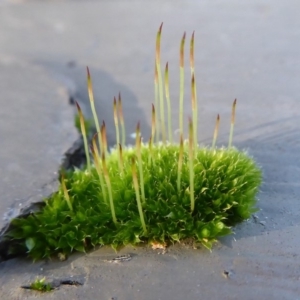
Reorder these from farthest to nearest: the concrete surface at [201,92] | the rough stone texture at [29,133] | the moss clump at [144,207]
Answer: the rough stone texture at [29,133] < the moss clump at [144,207] < the concrete surface at [201,92]

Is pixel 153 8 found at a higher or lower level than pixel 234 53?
higher

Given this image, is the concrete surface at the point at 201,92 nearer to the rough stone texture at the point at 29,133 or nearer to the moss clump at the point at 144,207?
the moss clump at the point at 144,207

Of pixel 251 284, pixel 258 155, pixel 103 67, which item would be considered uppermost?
pixel 103 67

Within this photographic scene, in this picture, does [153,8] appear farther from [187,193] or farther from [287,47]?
[187,193]

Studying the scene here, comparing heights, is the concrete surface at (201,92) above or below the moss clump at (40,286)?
above

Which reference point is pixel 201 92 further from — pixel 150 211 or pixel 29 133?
pixel 150 211

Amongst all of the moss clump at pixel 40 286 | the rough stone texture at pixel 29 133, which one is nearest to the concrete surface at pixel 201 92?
the moss clump at pixel 40 286

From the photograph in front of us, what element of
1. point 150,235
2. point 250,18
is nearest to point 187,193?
point 150,235

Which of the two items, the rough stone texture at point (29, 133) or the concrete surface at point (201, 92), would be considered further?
the rough stone texture at point (29, 133)
